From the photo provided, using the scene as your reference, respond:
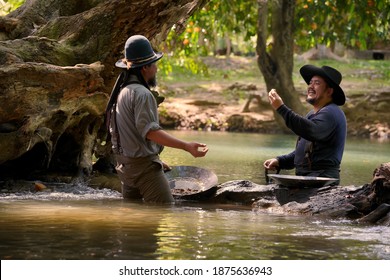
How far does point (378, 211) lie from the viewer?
794 cm

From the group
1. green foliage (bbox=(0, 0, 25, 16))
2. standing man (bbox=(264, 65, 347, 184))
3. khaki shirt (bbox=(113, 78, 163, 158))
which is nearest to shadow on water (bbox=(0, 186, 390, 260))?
khaki shirt (bbox=(113, 78, 163, 158))

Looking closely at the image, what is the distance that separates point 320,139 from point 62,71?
3069 mm

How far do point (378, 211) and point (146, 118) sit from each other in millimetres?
2339

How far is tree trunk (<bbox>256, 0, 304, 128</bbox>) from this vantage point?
2531cm

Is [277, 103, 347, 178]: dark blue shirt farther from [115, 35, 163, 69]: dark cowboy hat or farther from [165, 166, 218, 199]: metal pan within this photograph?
[115, 35, 163, 69]: dark cowboy hat

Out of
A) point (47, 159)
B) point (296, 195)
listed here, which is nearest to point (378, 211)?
point (296, 195)

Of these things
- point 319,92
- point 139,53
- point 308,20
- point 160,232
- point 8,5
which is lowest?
point 160,232

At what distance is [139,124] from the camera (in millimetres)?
8289

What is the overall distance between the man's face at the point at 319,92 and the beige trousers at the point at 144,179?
5.99ft

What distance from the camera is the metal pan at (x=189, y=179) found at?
1005 cm

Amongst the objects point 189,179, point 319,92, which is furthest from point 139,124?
point 189,179

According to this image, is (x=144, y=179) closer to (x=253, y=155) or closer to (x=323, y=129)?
(x=323, y=129)

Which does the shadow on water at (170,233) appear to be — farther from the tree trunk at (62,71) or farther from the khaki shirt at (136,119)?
the tree trunk at (62,71)
